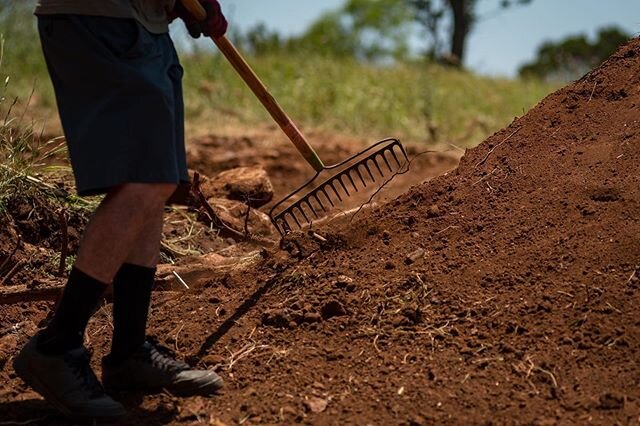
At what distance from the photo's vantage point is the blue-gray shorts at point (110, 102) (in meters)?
2.73

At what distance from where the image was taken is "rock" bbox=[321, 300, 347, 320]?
3.30 meters

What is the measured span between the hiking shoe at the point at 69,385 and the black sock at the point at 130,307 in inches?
7.6

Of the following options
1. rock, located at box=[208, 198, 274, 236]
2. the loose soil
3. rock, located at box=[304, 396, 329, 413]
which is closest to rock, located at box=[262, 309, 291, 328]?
the loose soil


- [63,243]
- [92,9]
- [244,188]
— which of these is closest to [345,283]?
[63,243]

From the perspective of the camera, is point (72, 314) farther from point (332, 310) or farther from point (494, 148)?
point (494, 148)

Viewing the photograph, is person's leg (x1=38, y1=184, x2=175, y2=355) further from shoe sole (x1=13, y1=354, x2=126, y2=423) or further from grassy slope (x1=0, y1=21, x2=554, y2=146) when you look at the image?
grassy slope (x1=0, y1=21, x2=554, y2=146)

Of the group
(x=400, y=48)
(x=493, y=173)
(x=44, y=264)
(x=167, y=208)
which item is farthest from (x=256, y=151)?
(x=400, y=48)

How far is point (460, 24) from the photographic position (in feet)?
Answer: 69.9

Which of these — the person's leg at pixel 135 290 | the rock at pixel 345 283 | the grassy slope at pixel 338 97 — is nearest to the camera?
the person's leg at pixel 135 290

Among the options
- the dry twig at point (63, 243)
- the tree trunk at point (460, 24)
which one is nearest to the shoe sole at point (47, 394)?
the dry twig at point (63, 243)

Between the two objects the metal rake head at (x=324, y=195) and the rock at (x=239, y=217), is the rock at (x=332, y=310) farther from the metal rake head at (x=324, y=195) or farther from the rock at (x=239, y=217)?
the rock at (x=239, y=217)

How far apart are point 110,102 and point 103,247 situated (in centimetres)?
40

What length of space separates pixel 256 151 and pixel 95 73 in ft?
15.2

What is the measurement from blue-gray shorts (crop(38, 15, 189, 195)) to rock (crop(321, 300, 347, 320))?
75 centimetres
